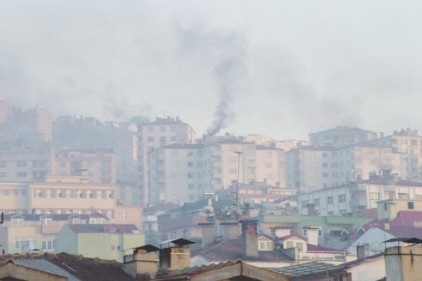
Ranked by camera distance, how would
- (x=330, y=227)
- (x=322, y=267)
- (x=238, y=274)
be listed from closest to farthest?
(x=238, y=274) → (x=322, y=267) → (x=330, y=227)

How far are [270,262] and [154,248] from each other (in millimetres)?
59138

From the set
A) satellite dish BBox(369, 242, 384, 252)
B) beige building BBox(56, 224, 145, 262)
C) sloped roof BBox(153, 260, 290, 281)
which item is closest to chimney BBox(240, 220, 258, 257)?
satellite dish BBox(369, 242, 384, 252)

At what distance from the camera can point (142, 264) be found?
43.1m

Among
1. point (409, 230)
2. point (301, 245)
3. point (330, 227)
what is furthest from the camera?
point (330, 227)

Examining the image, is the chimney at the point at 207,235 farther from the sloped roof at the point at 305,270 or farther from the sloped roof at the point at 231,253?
the sloped roof at the point at 305,270

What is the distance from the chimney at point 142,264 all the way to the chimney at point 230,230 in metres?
74.7

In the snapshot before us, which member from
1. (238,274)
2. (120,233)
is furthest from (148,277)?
(120,233)

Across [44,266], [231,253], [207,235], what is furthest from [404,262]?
[207,235]

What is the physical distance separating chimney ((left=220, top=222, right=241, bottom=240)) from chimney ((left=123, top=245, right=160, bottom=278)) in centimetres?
7466

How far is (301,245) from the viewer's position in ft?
399

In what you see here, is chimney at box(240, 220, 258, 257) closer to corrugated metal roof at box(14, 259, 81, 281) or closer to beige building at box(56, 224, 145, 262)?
corrugated metal roof at box(14, 259, 81, 281)

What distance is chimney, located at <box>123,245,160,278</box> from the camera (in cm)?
4294

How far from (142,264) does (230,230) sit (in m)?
77.8

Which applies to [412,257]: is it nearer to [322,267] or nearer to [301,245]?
[322,267]
